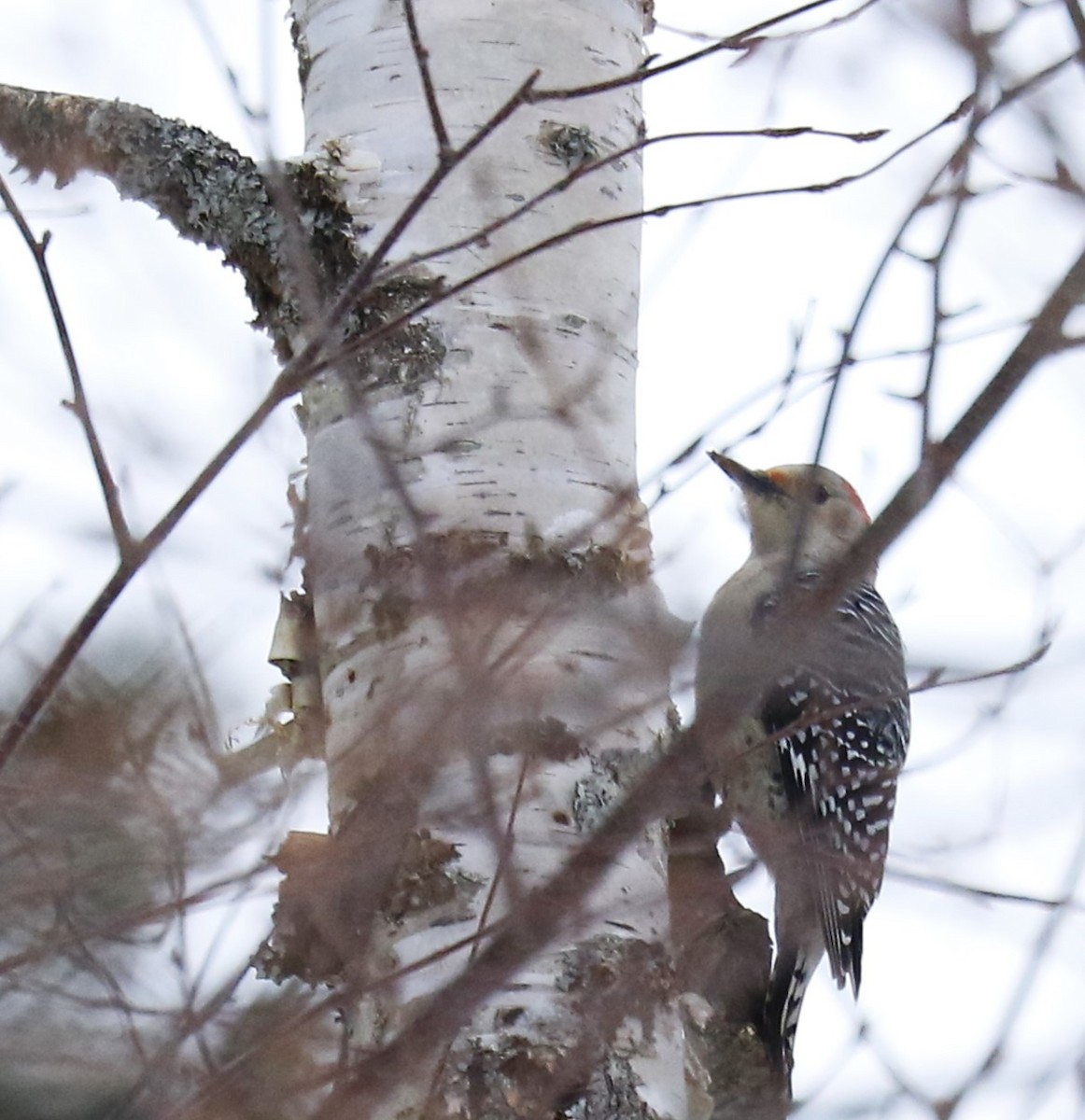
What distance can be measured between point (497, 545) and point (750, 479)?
2.61 meters

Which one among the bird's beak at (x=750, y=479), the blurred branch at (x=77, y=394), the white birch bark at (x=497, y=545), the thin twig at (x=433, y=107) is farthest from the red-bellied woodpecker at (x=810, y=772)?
the blurred branch at (x=77, y=394)

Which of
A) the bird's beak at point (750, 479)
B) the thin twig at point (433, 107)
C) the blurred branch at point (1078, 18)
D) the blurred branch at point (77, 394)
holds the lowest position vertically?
the blurred branch at point (77, 394)

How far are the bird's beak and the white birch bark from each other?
6.45 feet

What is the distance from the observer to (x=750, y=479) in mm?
5273

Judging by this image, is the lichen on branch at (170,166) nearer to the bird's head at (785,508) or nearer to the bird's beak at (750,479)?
the bird's head at (785,508)

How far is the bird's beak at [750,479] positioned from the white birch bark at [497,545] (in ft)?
6.45

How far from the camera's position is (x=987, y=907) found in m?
2.25

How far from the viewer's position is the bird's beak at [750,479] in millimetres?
5211

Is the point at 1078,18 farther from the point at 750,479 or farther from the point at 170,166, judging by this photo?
the point at 750,479

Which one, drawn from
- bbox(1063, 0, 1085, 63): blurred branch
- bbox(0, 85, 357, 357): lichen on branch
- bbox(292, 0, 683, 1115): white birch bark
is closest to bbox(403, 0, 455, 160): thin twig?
bbox(292, 0, 683, 1115): white birch bark

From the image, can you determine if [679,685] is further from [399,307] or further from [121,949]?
[399,307]

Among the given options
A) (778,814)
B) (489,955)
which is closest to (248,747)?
(489,955)

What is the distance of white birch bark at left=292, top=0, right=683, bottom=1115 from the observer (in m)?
1.99

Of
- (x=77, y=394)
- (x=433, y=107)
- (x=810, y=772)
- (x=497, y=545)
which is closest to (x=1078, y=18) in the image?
(x=433, y=107)
